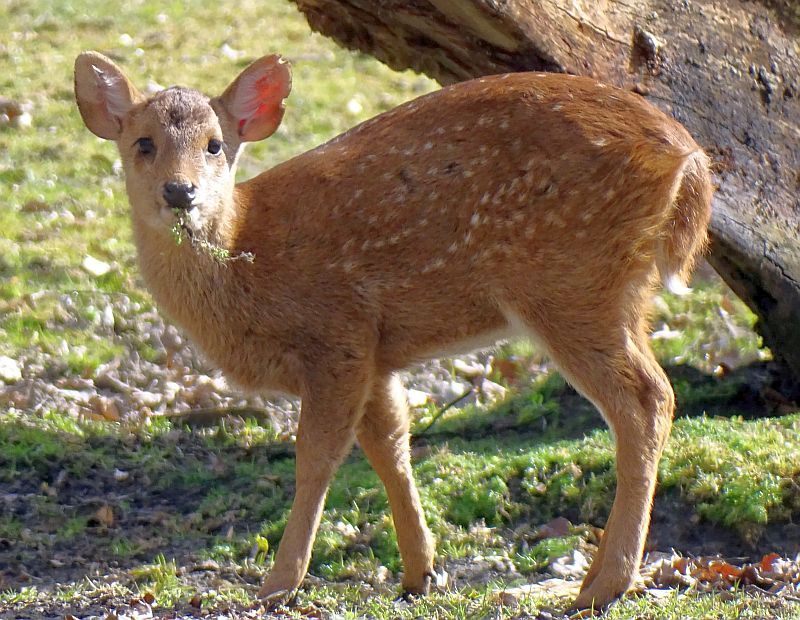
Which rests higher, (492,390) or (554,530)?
(554,530)

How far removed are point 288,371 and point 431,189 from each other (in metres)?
0.96

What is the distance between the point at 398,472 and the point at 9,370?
9.52ft

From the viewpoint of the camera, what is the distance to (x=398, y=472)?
5.71 metres

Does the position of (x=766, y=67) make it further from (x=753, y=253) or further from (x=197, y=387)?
(x=197, y=387)

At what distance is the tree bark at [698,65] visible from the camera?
6332 millimetres

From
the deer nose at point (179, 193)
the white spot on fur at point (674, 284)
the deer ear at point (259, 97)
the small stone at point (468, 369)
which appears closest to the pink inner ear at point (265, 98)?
the deer ear at point (259, 97)

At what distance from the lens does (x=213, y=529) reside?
6.25m

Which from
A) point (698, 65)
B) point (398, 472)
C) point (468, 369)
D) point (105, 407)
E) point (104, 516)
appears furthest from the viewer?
point (468, 369)

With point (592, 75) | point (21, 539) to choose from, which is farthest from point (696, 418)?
point (21, 539)

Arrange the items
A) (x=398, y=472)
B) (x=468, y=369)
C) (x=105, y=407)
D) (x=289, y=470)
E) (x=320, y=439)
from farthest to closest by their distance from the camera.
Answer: (x=468, y=369), (x=105, y=407), (x=289, y=470), (x=398, y=472), (x=320, y=439)

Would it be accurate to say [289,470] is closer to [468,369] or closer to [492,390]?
[492,390]

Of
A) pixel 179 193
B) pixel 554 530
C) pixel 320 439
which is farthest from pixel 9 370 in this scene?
pixel 554 530

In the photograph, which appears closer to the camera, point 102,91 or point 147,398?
point 102,91

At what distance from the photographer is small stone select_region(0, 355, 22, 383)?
7.51 m
